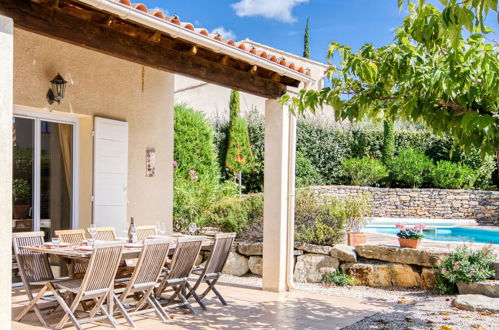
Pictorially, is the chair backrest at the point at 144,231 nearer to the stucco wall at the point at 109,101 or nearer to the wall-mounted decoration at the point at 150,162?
the stucco wall at the point at 109,101

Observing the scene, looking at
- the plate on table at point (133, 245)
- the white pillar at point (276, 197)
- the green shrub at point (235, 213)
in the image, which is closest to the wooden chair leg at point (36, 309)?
the plate on table at point (133, 245)

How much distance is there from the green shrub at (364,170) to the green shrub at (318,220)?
32.1 ft

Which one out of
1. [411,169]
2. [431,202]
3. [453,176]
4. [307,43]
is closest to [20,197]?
[431,202]

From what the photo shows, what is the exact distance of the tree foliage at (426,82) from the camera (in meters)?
3.69

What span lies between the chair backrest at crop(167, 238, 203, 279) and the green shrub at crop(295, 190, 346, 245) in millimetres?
3100

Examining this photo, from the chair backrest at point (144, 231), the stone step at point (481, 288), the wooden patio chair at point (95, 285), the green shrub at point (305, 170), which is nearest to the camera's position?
the wooden patio chair at point (95, 285)

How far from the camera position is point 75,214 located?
27.0 ft

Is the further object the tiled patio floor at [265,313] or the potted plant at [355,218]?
the potted plant at [355,218]

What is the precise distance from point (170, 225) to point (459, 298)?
5.05m

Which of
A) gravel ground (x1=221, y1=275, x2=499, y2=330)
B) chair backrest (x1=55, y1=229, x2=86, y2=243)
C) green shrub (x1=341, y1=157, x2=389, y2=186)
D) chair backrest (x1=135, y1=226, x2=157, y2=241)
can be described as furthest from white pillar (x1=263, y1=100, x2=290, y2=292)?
green shrub (x1=341, y1=157, x2=389, y2=186)

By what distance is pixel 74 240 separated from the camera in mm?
6879

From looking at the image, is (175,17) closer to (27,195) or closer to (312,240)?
(27,195)

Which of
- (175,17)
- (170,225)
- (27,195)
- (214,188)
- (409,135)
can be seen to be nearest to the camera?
(175,17)

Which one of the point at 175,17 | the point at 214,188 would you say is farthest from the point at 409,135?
the point at 175,17
